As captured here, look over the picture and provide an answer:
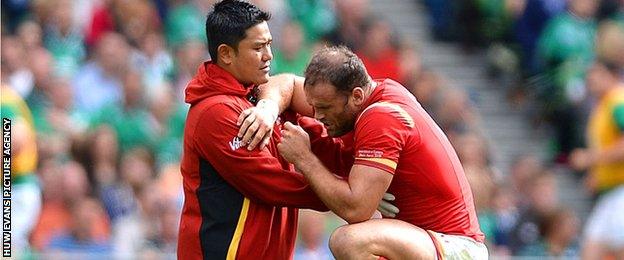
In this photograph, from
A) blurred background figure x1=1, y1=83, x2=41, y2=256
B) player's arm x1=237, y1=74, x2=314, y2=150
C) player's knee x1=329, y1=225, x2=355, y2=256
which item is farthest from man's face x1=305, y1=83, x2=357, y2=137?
blurred background figure x1=1, y1=83, x2=41, y2=256

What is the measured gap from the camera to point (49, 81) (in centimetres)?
1334

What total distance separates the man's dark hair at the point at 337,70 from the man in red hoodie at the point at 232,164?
0.28m

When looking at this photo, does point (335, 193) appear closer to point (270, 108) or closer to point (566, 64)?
point (270, 108)

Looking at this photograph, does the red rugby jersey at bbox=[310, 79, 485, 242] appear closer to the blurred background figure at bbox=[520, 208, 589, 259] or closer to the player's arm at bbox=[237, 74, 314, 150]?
the player's arm at bbox=[237, 74, 314, 150]

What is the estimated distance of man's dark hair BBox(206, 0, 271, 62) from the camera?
8.27 metres

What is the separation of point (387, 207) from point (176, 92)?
19.3 ft

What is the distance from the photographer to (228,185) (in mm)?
8359

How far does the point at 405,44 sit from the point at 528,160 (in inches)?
70.3

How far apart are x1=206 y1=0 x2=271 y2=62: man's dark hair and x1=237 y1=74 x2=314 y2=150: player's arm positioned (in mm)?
343

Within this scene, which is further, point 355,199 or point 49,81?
point 49,81

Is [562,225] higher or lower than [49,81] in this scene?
lower

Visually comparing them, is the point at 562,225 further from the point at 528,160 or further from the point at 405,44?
the point at 405,44

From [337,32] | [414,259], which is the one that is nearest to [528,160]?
[337,32]

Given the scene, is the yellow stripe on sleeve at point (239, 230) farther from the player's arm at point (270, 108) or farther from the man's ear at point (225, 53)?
the man's ear at point (225, 53)
